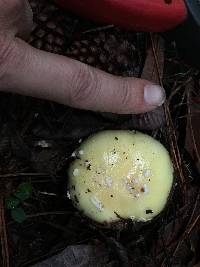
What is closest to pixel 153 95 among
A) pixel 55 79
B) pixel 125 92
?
pixel 125 92

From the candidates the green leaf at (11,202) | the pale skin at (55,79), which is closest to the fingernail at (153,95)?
the pale skin at (55,79)

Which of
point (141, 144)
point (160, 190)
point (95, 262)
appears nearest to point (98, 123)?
point (141, 144)

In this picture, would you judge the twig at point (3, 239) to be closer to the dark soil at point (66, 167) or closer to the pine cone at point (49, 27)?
the dark soil at point (66, 167)

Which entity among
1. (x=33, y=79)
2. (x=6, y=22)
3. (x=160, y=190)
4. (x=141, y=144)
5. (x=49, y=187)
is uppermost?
(x=6, y=22)

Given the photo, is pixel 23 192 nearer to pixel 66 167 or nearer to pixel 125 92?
pixel 66 167

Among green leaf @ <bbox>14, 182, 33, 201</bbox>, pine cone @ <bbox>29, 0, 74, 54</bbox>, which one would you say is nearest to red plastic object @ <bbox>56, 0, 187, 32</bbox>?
pine cone @ <bbox>29, 0, 74, 54</bbox>

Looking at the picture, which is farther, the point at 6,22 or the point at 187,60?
the point at 187,60

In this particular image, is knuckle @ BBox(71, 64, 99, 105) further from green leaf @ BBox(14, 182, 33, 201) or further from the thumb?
green leaf @ BBox(14, 182, 33, 201)

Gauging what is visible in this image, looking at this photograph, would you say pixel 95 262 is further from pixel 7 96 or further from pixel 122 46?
pixel 122 46
